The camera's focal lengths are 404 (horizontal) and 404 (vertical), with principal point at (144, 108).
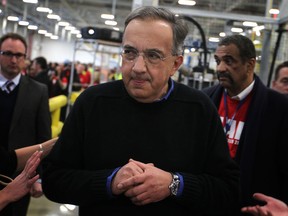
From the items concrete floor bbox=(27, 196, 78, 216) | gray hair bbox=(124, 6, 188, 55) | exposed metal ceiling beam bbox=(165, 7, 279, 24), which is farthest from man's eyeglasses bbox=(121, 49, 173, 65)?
concrete floor bbox=(27, 196, 78, 216)

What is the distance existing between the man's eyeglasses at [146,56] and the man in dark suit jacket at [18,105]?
1.74 m

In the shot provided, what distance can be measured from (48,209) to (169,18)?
3707 mm

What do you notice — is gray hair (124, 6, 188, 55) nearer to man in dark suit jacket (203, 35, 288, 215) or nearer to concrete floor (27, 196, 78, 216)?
man in dark suit jacket (203, 35, 288, 215)

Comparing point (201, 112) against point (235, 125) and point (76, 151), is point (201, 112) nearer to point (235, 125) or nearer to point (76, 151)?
point (76, 151)

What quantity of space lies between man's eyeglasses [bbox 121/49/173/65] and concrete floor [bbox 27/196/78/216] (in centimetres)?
340

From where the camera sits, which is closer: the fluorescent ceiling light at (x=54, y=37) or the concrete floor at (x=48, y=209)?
the concrete floor at (x=48, y=209)

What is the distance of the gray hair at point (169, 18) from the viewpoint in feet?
4.73

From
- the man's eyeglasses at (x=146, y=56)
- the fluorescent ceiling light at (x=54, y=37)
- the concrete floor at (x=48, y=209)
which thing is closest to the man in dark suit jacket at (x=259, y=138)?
the man's eyeglasses at (x=146, y=56)

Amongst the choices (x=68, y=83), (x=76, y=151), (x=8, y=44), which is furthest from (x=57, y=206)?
(x=68, y=83)

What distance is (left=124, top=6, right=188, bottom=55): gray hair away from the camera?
1.44 m

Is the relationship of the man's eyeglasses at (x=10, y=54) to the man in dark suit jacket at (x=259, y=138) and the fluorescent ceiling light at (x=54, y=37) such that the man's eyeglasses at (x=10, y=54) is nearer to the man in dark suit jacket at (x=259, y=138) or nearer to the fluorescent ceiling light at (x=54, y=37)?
the man in dark suit jacket at (x=259, y=138)

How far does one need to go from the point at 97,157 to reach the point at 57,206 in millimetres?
3511

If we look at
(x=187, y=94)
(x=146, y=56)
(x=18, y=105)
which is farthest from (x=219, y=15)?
(x=146, y=56)

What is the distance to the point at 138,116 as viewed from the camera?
1.48 meters
